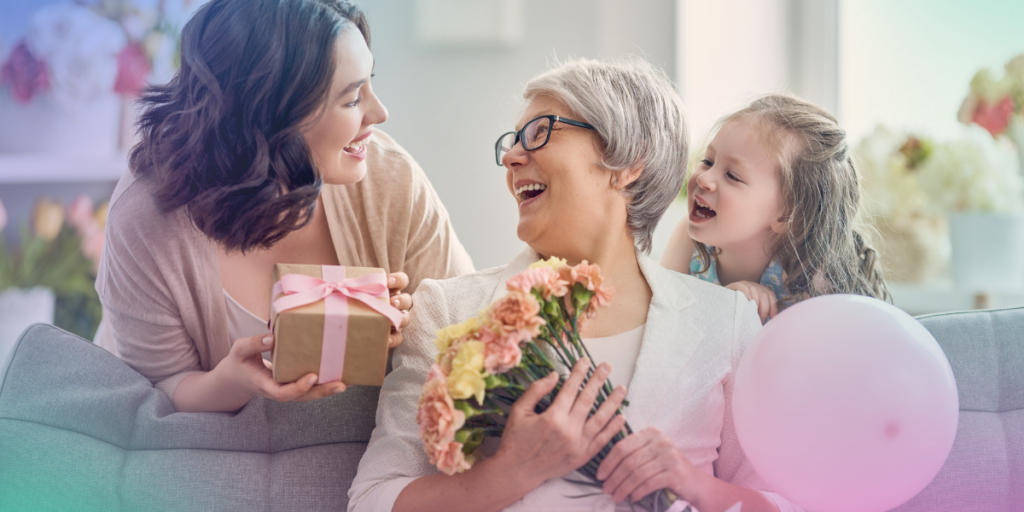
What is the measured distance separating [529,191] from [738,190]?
1.71ft

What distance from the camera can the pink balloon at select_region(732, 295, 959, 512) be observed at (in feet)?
3.79

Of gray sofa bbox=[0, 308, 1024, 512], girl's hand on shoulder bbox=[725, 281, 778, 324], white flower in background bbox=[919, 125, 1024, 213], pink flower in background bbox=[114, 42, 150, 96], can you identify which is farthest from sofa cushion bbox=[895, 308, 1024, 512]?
pink flower in background bbox=[114, 42, 150, 96]

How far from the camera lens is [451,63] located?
3533mm

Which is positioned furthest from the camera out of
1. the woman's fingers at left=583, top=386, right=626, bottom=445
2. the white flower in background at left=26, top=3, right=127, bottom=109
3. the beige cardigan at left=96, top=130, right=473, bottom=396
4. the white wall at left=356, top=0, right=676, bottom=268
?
the white wall at left=356, top=0, right=676, bottom=268

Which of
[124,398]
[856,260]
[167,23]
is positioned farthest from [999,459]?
[167,23]

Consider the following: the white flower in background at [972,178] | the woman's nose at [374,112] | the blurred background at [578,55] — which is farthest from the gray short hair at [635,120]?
the white flower in background at [972,178]

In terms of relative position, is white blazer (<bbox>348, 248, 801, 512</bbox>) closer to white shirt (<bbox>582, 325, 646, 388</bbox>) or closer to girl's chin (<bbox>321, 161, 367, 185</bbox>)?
white shirt (<bbox>582, 325, 646, 388</bbox>)

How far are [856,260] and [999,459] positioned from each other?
0.53 m

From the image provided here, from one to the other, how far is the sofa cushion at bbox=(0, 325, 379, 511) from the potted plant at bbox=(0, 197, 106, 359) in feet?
5.36

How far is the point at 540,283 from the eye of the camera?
3.81 feet

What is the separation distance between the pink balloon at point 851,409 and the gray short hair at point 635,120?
0.45m

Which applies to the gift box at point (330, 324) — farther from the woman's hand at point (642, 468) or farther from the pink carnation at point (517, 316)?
the woman's hand at point (642, 468)

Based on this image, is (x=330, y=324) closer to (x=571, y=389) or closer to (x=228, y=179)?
(x=571, y=389)

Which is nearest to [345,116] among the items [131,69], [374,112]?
[374,112]
